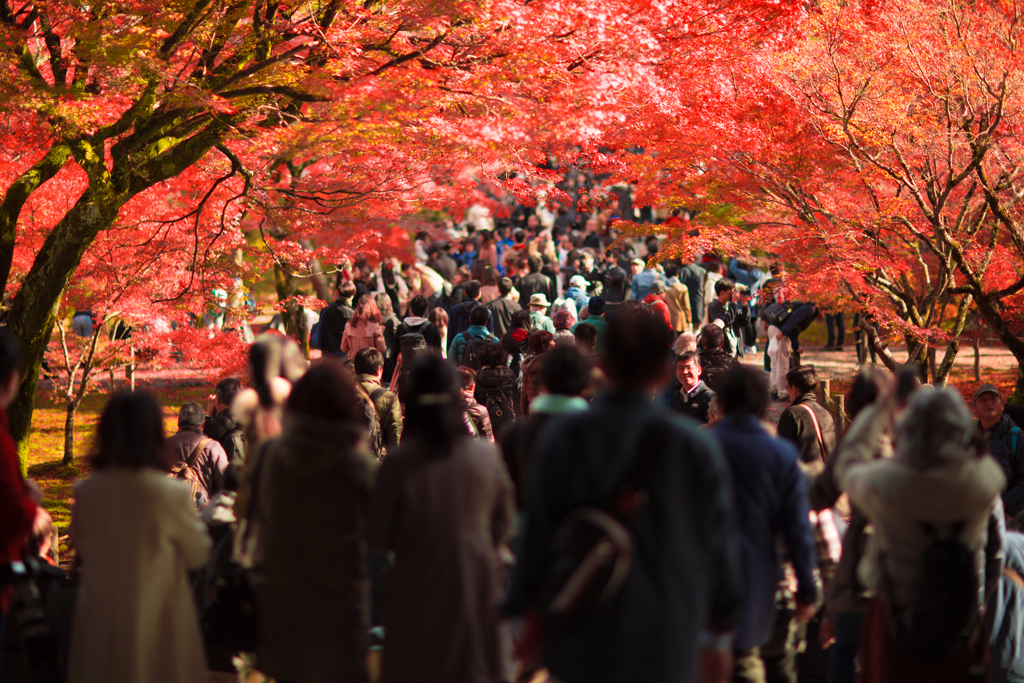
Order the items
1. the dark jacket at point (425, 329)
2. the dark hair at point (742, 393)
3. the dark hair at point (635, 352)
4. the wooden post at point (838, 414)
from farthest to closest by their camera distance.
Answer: the wooden post at point (838, 414) < the dark jacket at point (425, 329) < the dark hair at point (742, 393) < the dark hair at point (635, 352)

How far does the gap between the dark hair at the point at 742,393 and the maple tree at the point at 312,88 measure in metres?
3.74

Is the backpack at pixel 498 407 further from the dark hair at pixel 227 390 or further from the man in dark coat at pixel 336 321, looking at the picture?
the man in dark coat at pixel 336 321

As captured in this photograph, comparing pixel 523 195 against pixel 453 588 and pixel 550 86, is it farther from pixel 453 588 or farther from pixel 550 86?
pixel 453 588

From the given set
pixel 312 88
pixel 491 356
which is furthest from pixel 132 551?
pixel 491 356

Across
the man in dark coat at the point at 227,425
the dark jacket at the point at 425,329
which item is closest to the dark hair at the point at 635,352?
the man in dark coat at the point at 227,425

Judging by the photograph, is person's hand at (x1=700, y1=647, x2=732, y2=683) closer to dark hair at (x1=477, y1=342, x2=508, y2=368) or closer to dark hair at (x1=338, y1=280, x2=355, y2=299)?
dark hair at (x1=477, y1=342, x2=508, y2=368)

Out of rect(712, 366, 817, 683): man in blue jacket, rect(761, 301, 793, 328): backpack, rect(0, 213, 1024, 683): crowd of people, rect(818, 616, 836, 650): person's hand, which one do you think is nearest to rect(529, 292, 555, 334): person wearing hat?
rect(761, 301, 793, 328): backpack

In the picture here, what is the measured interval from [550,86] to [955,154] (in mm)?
3902

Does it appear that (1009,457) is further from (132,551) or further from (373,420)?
(132,551)

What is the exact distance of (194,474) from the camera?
17.2 feet

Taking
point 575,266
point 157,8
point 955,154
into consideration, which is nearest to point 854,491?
point 157,8

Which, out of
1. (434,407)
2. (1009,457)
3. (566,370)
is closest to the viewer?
(434,407)

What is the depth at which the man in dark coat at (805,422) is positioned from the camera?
479 cm

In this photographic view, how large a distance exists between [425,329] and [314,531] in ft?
19.1
